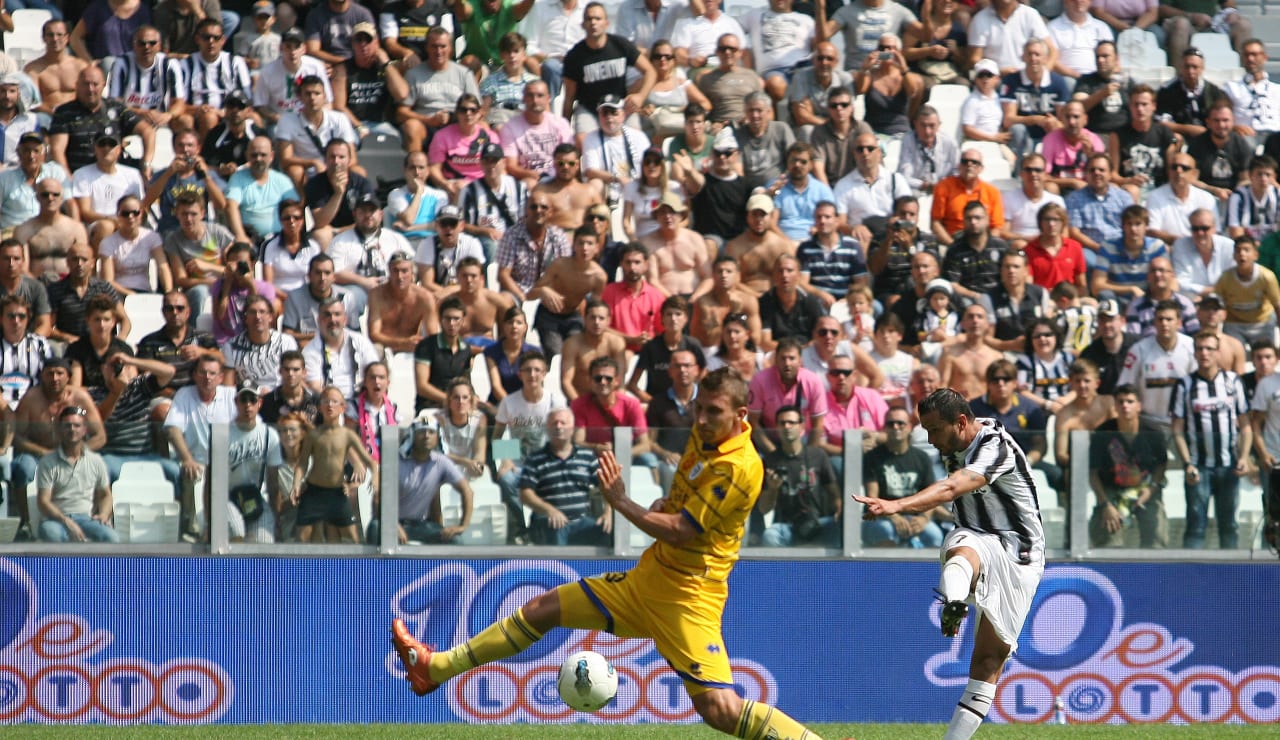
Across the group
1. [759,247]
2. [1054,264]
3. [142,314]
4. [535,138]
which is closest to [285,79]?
[535,138]

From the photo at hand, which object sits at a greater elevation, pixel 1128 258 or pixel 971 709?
pixel 1128 258

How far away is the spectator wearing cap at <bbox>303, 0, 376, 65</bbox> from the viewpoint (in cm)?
1642

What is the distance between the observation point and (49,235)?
14383 mm

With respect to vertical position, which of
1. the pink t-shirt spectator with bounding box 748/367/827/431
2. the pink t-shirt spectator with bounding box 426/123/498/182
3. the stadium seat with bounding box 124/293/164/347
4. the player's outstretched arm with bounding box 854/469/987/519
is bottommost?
the pink t-shirt spectator with bounding box 748/367/827/431

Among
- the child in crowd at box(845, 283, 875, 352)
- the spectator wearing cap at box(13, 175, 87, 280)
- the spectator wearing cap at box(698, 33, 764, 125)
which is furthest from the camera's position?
the spectator wearing cap at box(698, 33, 764, 125)

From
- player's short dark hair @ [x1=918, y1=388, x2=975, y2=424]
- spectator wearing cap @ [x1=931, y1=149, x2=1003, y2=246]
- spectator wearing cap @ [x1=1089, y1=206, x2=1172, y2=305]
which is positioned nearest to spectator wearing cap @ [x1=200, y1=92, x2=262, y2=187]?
spectator wearing cap @ [x1=931, y1=149, x2=1003, y2=246]

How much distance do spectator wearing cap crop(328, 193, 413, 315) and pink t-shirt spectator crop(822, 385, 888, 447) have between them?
3.91 meters

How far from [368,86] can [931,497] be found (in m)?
→ 9.94

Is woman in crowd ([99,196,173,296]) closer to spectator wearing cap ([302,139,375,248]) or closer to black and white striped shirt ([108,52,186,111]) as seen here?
spectator wearing cap ([302,139,375,248])

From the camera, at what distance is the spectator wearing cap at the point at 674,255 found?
48.2 ft

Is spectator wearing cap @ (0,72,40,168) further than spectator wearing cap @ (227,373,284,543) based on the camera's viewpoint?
Yes

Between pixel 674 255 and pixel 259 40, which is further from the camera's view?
pixel 259 40

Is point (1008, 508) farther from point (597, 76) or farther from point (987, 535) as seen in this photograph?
point (597, 76)

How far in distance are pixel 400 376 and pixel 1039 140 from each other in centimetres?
662
